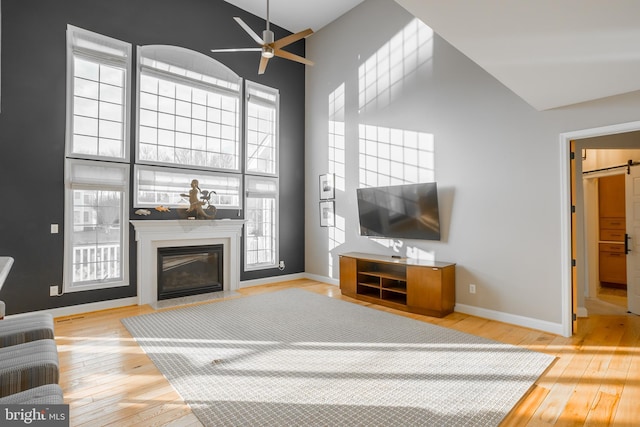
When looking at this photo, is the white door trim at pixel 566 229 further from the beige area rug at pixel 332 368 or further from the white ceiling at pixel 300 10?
the white ceiling at pixel 300 10

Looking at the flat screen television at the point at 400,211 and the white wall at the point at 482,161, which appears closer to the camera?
the white wall at the point at 482,161

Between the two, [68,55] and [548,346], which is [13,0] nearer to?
[68,55]

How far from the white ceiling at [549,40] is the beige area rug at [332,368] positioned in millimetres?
2435

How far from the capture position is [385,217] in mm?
5172

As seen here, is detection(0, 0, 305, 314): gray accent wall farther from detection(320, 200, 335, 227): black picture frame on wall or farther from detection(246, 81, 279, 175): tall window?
detection(320, 200, 335, 227): black picture frame on wall

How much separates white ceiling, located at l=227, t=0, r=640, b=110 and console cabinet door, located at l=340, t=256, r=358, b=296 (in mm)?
3223

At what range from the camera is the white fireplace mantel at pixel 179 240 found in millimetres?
4844

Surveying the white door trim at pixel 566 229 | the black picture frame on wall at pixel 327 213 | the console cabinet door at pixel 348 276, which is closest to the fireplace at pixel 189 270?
the black picture frame on wall at pixel 327 213

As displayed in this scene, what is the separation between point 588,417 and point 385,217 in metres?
3.37

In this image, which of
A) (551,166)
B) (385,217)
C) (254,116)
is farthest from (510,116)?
→ (254,116)

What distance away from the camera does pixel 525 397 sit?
2.37 meters

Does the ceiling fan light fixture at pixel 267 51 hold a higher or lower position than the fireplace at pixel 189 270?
higher

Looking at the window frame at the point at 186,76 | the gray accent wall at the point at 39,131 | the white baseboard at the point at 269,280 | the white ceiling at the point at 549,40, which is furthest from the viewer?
the white baseboard at the point at 269,280

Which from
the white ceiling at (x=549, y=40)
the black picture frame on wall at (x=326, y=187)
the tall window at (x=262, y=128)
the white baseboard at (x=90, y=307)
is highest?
the tall window at (x=262, y=128)
